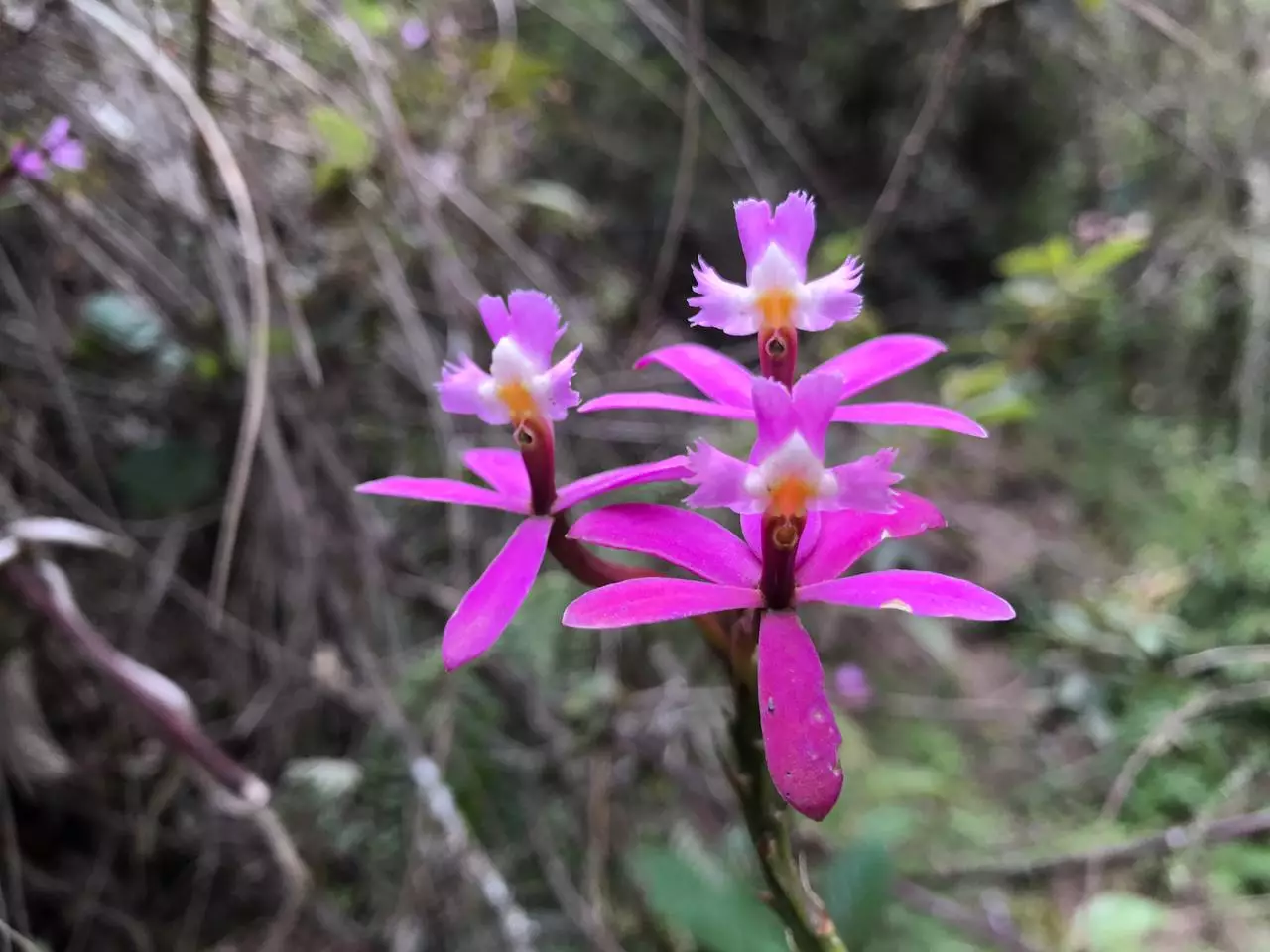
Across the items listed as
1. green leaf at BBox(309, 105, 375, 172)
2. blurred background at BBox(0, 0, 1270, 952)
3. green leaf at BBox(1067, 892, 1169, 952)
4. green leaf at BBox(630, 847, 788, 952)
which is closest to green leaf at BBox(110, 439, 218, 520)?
blurred background at BBox(0, 0, 1270, 952)

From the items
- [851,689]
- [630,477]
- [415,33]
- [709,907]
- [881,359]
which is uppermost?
[415,33]

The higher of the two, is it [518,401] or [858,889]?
[518,401]

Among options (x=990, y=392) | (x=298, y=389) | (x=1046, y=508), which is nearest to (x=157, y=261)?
(x=298, y=389)

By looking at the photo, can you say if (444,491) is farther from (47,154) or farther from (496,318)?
(47,154)

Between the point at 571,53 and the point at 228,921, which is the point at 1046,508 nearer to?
the point at 571,53

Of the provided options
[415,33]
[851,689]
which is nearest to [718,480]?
[851,689]

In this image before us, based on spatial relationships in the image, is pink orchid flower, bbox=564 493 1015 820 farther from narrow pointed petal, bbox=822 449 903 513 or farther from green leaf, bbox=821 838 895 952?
green leaf, bbox=821 838 895 952

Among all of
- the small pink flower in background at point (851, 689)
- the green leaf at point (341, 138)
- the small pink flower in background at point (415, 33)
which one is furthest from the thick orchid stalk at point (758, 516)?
the small pink flower in background at point (415, 33)
